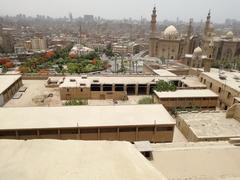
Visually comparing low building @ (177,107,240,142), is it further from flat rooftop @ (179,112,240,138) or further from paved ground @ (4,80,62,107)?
paved ground @ (4,80,62,107)

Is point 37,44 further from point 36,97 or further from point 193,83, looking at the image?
point 193,83

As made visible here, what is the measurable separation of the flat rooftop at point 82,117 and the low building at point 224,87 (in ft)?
48.8

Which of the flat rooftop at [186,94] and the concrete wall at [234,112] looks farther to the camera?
the flat rooftop at [186,94]

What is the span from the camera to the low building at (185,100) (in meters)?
32.7

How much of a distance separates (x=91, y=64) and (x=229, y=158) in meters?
57.3

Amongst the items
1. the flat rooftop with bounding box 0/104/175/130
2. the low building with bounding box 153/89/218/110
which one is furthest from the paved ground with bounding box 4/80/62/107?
the low building with bounding box 153/89/218/110

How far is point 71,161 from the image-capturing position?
970 cm

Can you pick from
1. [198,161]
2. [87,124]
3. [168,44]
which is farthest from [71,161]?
[168,44]

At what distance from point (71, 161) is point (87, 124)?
11.9 meters

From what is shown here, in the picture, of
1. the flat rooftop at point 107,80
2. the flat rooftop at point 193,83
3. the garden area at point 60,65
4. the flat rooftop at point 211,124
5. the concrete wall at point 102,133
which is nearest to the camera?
the concrete wall at point 102,133

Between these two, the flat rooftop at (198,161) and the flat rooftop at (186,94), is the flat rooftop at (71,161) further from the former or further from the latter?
the flat rooftop at (186,94)

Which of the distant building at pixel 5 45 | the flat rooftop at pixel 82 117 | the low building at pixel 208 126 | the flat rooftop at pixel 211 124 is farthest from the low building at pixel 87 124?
the distant building at pixel 5 45

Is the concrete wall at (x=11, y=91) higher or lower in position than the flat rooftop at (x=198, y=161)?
lower

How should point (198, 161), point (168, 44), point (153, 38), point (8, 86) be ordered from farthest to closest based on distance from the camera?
point (153, 38)
point (168, 44)
point (8, 86)
point (198, 161)
